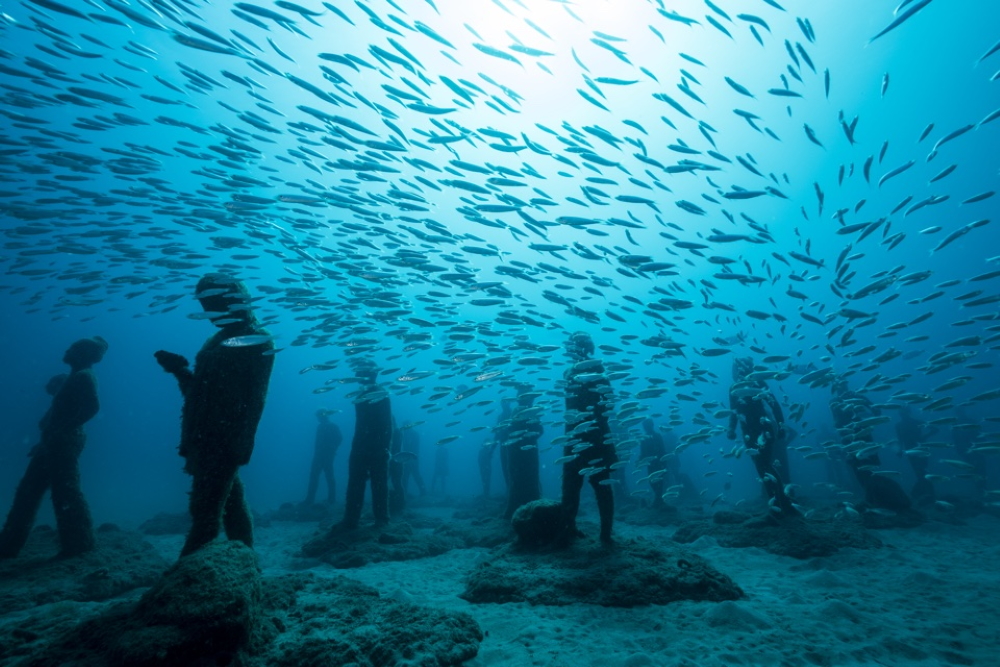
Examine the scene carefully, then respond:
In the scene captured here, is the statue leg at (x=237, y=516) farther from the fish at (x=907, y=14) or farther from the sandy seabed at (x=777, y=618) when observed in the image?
the fish at (x=907, y=14)

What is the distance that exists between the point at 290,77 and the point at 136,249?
836 centimetres

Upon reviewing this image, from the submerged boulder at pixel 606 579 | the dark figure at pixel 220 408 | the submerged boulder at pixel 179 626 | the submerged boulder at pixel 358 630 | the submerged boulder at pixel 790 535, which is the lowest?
the submerged boulder at pixel 790 535

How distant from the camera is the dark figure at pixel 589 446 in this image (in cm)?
645

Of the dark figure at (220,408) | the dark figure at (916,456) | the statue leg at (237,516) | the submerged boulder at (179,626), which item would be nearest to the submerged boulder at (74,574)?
the statue leg at (237,516)

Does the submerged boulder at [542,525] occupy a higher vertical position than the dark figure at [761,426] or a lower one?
lower

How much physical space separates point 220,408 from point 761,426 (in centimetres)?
1077

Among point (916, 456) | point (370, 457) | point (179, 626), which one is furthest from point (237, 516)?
point (916, 456)

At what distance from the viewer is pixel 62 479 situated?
6.89m

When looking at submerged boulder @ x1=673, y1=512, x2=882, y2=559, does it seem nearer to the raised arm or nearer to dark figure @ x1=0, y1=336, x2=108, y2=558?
the raised arm

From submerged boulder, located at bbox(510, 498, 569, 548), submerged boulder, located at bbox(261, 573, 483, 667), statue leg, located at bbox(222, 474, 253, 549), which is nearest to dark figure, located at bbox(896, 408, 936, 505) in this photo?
submerged boulder, located at bbox(510, 498, 569, 548)

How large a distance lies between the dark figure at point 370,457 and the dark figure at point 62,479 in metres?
4.49

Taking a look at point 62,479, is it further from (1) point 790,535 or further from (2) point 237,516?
(1) point 790,535

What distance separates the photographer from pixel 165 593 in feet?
9.77

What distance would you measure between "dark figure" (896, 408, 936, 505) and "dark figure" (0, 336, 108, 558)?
1878 centimetres
